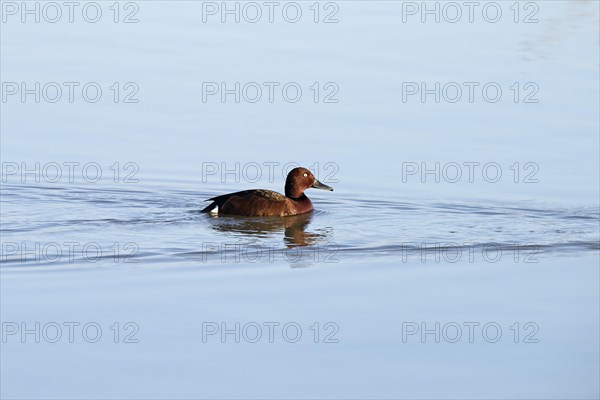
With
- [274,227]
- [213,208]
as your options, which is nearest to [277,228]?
[274,227]

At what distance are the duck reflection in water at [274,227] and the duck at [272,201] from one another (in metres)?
0.06

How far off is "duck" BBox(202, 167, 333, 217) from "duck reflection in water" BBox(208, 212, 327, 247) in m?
0.06

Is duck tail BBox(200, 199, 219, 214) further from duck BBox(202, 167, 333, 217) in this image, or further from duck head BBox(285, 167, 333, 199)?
duck head BBox(285, 167, 333, 199)

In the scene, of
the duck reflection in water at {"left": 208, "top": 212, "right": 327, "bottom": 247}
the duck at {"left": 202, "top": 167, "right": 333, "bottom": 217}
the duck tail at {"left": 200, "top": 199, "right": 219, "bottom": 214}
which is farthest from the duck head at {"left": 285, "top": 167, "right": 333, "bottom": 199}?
the duck tail at {"left": 200, "top": 199, "right": 219, "bottom": 214}

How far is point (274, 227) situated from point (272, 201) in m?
0.38

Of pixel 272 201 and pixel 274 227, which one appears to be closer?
pixel 274 227

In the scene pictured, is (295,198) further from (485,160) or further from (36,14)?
(36,14)

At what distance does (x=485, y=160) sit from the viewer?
13.7m

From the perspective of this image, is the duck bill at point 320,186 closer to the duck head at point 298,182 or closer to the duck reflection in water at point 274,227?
the duck head at point 298,182

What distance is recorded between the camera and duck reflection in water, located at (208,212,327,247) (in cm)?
1145

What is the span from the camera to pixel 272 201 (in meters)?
12.6

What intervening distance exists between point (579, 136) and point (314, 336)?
7434 millimetres

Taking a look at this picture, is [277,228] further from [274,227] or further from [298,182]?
[298,182]

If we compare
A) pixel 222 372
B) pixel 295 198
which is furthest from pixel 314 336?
pixel 295 198
